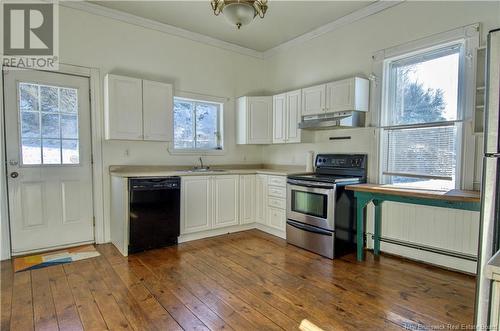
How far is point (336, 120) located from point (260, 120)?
151cm

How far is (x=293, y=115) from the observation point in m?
4.27

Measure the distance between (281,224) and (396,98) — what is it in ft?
7.19

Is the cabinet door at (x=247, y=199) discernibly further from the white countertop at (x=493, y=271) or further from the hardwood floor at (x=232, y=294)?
the white countertop at (x=493, y=271)

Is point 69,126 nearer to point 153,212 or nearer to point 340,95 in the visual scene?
point 153,212

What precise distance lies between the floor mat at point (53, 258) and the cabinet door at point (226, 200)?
157 cm

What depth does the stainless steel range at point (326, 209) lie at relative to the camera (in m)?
3.21

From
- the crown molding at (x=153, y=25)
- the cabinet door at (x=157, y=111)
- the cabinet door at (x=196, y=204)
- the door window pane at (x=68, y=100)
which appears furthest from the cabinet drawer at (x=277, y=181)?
the door window pane at (x=68, y=100)

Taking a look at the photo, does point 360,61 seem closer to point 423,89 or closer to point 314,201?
point 423,89

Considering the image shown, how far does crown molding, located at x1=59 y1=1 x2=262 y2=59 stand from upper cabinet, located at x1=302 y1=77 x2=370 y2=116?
5.23 ft

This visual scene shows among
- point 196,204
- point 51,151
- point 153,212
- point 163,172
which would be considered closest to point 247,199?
point 196,204

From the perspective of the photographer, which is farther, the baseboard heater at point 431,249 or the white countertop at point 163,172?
the white countertop at point 163,172

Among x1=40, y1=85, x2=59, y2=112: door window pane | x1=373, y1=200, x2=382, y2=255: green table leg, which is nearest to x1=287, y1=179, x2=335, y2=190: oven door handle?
x1=373, y1=200, x2=382, y2=255: green table leg

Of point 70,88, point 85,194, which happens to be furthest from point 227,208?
point 70,88

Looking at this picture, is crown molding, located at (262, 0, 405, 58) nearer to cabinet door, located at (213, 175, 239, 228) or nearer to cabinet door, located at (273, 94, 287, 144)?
cabinet door, located at (273, 94, 287, 144)
